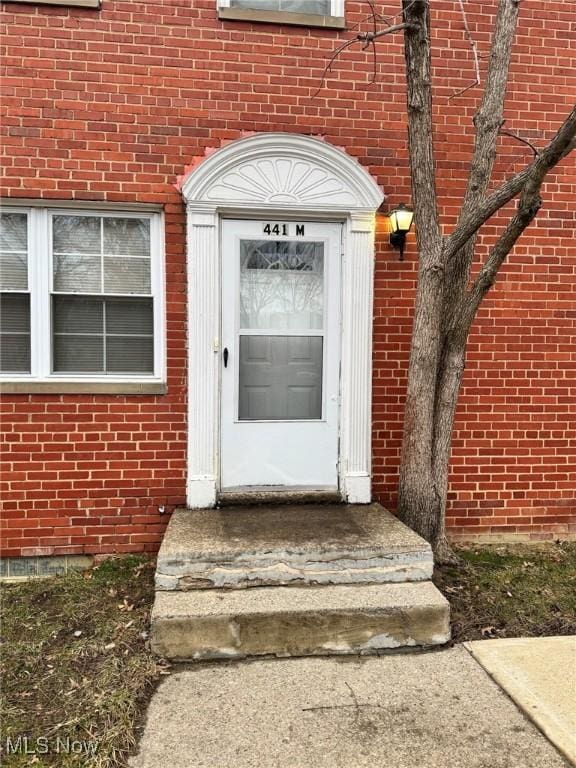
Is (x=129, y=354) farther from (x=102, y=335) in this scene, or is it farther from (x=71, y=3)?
(x=71, y=3)

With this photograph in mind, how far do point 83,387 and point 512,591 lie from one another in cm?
348

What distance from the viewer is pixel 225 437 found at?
14.0 feet

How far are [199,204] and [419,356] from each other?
2.00 meters

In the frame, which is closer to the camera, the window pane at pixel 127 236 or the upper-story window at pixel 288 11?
the upper-story window at pixel 288 11

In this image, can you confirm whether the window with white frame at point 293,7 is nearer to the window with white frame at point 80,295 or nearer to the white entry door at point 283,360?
the white entry door at point 283,360

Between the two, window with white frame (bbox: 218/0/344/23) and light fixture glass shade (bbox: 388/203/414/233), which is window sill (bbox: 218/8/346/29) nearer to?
window with white frame (bbox: 218/0/344/23)

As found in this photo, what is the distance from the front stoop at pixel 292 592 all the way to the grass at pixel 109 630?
0.90ft

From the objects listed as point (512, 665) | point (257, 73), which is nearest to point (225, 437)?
point (512, 665)

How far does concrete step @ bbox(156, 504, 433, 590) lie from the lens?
3225mm

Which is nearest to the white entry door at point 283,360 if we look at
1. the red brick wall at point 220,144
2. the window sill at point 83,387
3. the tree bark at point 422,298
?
the red brick wall at point 220,144

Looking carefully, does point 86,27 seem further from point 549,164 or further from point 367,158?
point 549,164

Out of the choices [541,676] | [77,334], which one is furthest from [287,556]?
[77,334]

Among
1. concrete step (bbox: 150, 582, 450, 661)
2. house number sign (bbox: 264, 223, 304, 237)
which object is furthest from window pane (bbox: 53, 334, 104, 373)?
concrete step (bbox: 150, 582, 450, 661)

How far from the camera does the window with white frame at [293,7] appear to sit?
411 centimetres
